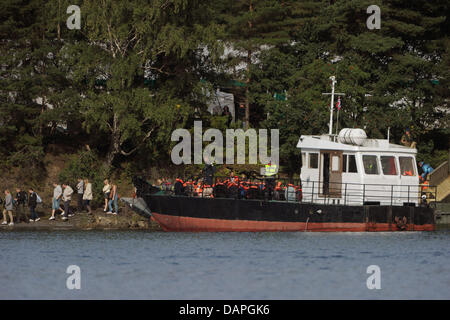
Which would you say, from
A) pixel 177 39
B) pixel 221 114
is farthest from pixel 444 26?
pixel 177 39

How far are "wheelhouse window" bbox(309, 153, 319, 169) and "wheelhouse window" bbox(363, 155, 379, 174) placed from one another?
2.11 m

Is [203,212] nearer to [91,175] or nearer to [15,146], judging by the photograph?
[91,175]

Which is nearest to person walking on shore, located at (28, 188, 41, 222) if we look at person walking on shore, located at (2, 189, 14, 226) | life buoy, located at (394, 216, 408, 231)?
person walking on shore, located at (2, 189, 14, 226)

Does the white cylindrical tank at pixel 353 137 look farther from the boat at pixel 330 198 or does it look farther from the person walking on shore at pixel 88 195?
the person walking on shore at pixel 88 195

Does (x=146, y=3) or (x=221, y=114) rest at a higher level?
(x=146, y=3)

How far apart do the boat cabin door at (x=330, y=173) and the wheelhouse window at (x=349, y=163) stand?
0.18 metres

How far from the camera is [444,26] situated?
→ 59906 mm

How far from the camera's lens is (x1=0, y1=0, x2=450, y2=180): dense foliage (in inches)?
1949

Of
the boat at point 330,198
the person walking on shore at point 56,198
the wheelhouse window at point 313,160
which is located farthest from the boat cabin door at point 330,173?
the person walking on shore at point 56,198

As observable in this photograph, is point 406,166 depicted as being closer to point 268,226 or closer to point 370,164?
point 370,164

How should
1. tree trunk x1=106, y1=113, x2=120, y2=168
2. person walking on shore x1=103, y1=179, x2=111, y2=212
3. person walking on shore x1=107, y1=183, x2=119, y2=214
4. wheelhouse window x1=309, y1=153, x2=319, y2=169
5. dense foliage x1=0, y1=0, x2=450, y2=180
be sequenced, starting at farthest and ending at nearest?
tree trunk x1=106, y1=113, x2=120, y2=168 → dense foliage x1=0, y1=0, x2=450, y2=180 → person walking on shore x1=103, y1=179, x2=111, y2=212 → person walking on shore x1=107, y1=183, x2=119, y2=214 → wheelhouse window x1=309, y1=153, x2=319, y2=169

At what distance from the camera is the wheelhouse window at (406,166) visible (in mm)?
40562

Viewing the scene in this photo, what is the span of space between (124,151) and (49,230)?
1192cm

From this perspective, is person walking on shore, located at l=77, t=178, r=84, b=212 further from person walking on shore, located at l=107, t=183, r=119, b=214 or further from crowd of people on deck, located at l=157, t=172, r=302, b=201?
crowd of people on deck, located at l=157, t=172, r=302, b=201
